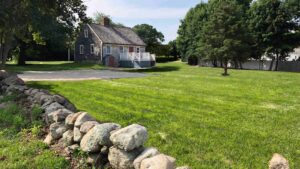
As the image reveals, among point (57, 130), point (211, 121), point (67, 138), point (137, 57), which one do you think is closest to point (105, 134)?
point (67, 138)

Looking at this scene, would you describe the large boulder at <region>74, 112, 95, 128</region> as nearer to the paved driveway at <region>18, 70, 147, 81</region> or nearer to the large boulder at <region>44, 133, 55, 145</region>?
the large boulder at <region>44, 133, 55, 145</region>

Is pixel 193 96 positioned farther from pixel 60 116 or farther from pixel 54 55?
pixel 54 55

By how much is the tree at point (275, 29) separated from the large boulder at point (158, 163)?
116 feet

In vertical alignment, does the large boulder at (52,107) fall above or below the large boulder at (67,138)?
above

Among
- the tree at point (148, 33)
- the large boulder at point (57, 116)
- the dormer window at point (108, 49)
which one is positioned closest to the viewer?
the large boulder at point (57, 116)

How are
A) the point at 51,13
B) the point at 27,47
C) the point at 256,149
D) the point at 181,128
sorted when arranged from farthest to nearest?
the point at 27,47, the point at 51,13, the point at 181,128, the point at 256,149

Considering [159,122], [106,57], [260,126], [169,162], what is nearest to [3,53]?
[159,122]

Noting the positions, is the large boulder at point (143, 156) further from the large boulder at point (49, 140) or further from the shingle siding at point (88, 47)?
the shingle siding at point (88, 47)

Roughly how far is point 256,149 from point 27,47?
33.5m

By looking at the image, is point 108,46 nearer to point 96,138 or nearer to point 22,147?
point 22,147

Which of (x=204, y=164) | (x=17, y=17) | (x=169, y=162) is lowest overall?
(x=204, y=164)

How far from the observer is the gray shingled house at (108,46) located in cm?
3256

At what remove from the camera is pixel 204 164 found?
13.3 ft

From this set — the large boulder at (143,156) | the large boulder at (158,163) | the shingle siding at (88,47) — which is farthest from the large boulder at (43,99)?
the shingle siding at (88,47)
